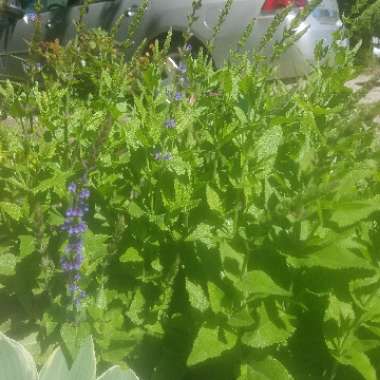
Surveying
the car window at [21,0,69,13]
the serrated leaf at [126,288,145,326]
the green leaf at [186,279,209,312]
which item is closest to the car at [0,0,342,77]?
the car window at [21,0,69,13]

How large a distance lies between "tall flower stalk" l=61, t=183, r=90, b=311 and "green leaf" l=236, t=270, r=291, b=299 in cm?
53

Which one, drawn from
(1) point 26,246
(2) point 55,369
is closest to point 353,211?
(2) point 55,369

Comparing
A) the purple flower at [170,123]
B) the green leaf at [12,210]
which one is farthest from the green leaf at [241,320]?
the green leaf at [12,210]

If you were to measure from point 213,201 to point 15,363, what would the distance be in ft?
2.68

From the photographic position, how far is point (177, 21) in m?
7.48

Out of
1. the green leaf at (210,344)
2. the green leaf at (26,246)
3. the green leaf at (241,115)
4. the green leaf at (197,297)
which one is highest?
the green leaf at (241,115)

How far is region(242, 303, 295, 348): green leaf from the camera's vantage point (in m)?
1.78

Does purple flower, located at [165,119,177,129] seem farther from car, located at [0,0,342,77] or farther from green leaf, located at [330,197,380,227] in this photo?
car, located at [0,0,342,77]

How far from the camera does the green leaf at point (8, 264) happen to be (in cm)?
224

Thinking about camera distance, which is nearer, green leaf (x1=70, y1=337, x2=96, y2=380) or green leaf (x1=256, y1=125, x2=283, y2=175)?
green leaf (x1=70, y1=337, x2=96, y2=380)

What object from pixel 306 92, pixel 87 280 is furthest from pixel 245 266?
pixel 306 92

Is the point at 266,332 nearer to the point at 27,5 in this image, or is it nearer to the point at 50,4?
the point at 50,4

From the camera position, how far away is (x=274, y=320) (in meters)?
1.84

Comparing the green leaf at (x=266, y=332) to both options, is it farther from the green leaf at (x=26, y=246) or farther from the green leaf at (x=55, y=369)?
the green leaf at (x=26, y=246)
